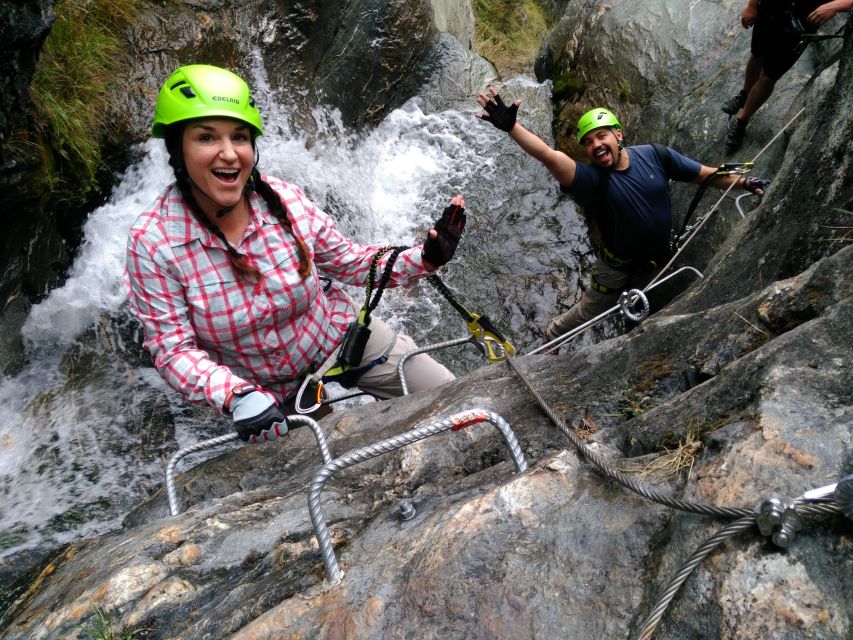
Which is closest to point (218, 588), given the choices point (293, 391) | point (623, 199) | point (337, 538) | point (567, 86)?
point (337, 538)

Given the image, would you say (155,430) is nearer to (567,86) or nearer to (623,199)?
(623,199)

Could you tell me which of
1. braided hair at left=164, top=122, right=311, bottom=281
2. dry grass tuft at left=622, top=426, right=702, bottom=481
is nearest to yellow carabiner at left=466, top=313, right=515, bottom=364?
braided hair at left=164, top=122, right=311, bottom=281

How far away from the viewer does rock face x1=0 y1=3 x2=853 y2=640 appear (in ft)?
4.64

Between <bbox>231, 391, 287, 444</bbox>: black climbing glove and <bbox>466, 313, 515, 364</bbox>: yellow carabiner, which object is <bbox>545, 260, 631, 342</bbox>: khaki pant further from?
<bbox>231, 391, 287, 444</bbox>: black climbing glove

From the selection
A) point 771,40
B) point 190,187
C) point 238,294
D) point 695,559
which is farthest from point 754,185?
point 695,559

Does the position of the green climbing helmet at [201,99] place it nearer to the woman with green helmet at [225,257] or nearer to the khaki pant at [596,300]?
the woman with green helmet at [225,257]

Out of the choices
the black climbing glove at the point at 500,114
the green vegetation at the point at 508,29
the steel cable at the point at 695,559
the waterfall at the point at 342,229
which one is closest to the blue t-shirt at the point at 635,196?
the black climbing glove at the point at 500,114

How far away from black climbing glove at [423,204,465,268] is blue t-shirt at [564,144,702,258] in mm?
2489

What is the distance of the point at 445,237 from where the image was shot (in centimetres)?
340

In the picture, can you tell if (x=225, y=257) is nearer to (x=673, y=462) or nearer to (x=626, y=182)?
(x=673, y=462)

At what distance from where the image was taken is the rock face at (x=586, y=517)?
1.41 m

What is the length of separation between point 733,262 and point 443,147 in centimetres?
736

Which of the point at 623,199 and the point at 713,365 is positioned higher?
the point at 623,199

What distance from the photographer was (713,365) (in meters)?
2.25
